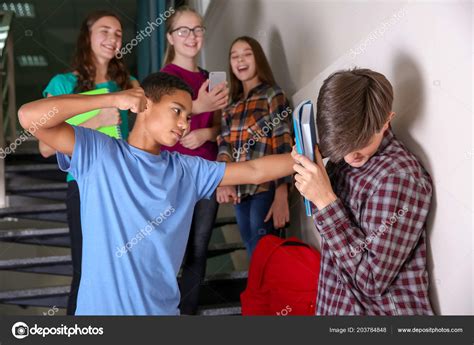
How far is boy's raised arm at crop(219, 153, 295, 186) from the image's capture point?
1.25 m

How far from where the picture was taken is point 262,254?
63.5 inches

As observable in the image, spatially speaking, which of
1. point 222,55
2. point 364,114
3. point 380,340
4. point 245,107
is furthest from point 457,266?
point 222,55

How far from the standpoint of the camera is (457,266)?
103 cm

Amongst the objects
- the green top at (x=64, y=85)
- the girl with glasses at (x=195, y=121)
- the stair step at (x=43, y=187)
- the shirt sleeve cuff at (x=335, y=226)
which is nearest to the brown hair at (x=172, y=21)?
the girl with glasses at (x=195, y=121)

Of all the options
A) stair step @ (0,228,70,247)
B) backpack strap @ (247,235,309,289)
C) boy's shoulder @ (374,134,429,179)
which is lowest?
backpack strap @ (247,235,309,289)

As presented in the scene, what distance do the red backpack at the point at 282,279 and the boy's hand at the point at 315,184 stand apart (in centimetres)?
49

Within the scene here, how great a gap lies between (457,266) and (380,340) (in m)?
0.20

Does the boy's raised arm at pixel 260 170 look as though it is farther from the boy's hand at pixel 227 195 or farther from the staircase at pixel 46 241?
the staircase at pixel 46 241

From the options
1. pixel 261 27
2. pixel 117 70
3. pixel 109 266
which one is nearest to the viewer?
pixel 109 266

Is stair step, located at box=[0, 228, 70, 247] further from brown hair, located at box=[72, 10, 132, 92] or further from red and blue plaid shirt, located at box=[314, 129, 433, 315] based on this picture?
red and blue plaid shirt, located at box=[314, 129, 433, 315]

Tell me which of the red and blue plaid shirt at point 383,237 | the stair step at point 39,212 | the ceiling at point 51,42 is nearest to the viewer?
the red and blue plaid shirt at point 383,237

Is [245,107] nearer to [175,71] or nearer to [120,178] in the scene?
[175,71]

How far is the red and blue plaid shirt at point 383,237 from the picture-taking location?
3.28 feet

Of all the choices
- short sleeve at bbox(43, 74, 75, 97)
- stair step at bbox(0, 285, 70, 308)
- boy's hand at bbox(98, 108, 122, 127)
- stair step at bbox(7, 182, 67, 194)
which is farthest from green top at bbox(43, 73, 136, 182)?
stair step at bbox(7, 182, 67, 194)
